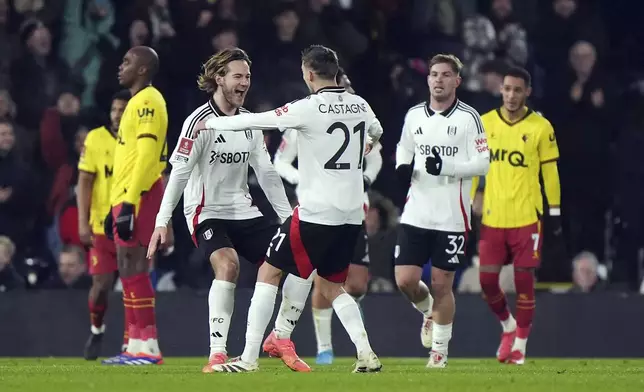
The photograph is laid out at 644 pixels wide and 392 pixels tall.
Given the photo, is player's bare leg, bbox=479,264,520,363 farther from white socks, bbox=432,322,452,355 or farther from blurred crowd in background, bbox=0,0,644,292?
blurred crowd in background, bbox=0,0,644,292

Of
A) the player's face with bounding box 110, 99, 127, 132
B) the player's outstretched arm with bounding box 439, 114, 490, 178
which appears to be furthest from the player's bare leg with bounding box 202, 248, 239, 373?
the player's face with bounding box 110, 99, 127, 132

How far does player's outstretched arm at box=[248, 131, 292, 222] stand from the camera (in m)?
10.1

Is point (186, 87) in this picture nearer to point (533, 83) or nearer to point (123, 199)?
point (533, 83)

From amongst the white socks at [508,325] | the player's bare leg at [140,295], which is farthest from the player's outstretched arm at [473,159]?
the player's bare leg at [140,295]

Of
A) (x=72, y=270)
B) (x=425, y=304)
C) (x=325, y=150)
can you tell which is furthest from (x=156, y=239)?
(x=72, y=270)

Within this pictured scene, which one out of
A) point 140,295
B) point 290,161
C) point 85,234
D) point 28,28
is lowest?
point 140,295

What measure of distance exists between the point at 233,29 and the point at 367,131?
6.61 metres

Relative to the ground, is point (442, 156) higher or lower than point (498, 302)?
higher

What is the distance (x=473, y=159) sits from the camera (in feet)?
35.3

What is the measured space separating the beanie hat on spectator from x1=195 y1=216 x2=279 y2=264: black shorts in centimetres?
652

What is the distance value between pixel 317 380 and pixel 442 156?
284 centimetres

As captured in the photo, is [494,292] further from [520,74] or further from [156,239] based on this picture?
[156,239]

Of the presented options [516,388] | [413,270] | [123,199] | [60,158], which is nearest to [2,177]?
[60,158]

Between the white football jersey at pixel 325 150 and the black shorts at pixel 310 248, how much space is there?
0.06 metres
